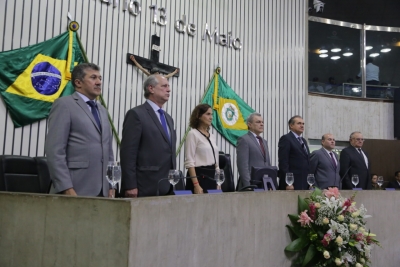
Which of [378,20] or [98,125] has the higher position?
[378,20]

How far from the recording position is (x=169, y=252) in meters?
1.63

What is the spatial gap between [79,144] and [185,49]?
391 cm

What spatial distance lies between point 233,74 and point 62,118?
15.3ft

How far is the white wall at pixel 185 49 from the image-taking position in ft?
14.3

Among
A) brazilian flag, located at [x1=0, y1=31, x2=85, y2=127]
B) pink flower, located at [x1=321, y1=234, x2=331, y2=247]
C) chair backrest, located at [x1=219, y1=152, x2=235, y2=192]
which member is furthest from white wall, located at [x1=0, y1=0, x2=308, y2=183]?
pink flower, located at [x1=321, y1=234, x2=331, y2=247]

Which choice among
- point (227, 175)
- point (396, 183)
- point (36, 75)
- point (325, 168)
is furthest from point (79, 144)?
point (396, 183)

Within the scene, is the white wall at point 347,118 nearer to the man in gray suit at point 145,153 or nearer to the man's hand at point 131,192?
the man in gray suit at point 145,153

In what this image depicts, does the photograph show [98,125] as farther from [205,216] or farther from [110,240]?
[110,240]

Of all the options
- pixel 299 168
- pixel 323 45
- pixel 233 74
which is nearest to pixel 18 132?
pixel 299 168

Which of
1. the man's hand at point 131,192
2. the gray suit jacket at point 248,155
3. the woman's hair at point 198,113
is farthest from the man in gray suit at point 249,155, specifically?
the man's hand at point 131,192

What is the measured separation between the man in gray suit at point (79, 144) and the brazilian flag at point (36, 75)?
1.95 metres

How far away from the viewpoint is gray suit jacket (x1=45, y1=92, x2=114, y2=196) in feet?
7.53

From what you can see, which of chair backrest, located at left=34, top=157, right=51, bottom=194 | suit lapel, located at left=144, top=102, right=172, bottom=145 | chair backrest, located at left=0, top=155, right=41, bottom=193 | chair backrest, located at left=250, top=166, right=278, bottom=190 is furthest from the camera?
chair backrest, located at left=250, top=166, right=278, bottom=190

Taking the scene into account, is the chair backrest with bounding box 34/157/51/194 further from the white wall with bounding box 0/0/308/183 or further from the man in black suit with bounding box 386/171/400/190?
the man in black suit with bounding box 386/171/400/190
